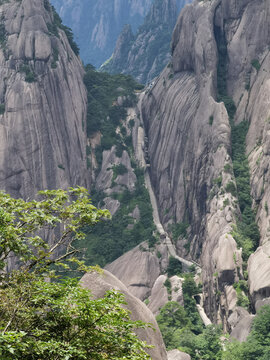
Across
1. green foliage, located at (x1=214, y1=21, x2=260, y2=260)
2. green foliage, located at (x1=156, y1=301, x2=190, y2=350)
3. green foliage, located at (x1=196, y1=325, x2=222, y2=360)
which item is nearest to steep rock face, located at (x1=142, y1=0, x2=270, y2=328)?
green foliage, located at (x1=214, y1=21, x2=260, y2=260)

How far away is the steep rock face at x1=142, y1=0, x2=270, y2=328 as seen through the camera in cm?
7950

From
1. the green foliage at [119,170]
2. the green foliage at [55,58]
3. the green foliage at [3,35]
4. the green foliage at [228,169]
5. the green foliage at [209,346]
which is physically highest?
the green foliage at [3,35]

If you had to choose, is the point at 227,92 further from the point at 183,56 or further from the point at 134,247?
the point at 134,247

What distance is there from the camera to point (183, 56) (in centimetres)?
11312

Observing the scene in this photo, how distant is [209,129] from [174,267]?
1110 inches

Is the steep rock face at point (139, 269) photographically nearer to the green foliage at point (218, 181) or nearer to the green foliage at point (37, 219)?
the green foliage at point (218, 181)

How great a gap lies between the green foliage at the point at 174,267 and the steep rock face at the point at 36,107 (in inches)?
1210

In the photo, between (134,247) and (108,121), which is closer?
(134,247)

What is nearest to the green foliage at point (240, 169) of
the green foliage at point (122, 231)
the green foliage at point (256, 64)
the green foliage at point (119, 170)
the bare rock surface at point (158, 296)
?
the green foliage at point (256, 64)

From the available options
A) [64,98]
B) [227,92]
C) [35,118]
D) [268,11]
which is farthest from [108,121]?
[268,11]

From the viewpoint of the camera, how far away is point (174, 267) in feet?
287

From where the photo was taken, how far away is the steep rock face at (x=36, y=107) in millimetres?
99875

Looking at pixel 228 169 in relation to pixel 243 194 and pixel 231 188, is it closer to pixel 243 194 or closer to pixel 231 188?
pixel 231 188

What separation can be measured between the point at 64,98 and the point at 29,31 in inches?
651
